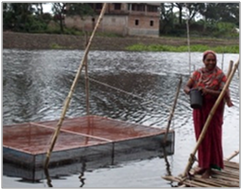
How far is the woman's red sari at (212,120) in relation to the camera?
6.26m

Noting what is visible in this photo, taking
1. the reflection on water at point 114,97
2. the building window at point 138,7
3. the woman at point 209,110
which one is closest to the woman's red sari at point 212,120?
the woman at point 209,110

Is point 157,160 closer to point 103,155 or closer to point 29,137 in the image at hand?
point 103,155

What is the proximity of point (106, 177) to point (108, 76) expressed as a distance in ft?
45.2

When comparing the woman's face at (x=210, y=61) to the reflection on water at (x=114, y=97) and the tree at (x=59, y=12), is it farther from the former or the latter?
the tree at (x=59, y=12)

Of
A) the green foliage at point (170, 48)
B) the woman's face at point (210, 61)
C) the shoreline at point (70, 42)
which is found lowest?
the green foliage at point (170, 48)

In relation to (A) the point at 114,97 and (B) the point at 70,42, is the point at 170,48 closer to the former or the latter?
(B) the point at 70,42

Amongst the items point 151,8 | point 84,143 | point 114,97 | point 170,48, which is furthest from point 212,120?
point 151,8

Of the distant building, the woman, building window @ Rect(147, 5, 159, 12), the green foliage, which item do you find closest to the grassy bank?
the green foliage

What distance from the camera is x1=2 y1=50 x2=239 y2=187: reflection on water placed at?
325 inches

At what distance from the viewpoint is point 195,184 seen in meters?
6.04

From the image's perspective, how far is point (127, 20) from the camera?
44688 mm

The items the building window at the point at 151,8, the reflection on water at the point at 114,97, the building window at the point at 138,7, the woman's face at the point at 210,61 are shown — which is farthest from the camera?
the building window at the point at 151,8

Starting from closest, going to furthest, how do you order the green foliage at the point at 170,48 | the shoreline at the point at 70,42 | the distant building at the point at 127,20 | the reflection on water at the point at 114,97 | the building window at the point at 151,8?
the reflection on water at the point at 114,97, the shoreline at the point at 70,42, the green foliage at the point at 170,48, the distant building at the point at 127,20, the building window at the point at 151,8

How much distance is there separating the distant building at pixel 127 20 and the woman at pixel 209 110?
121 feet
